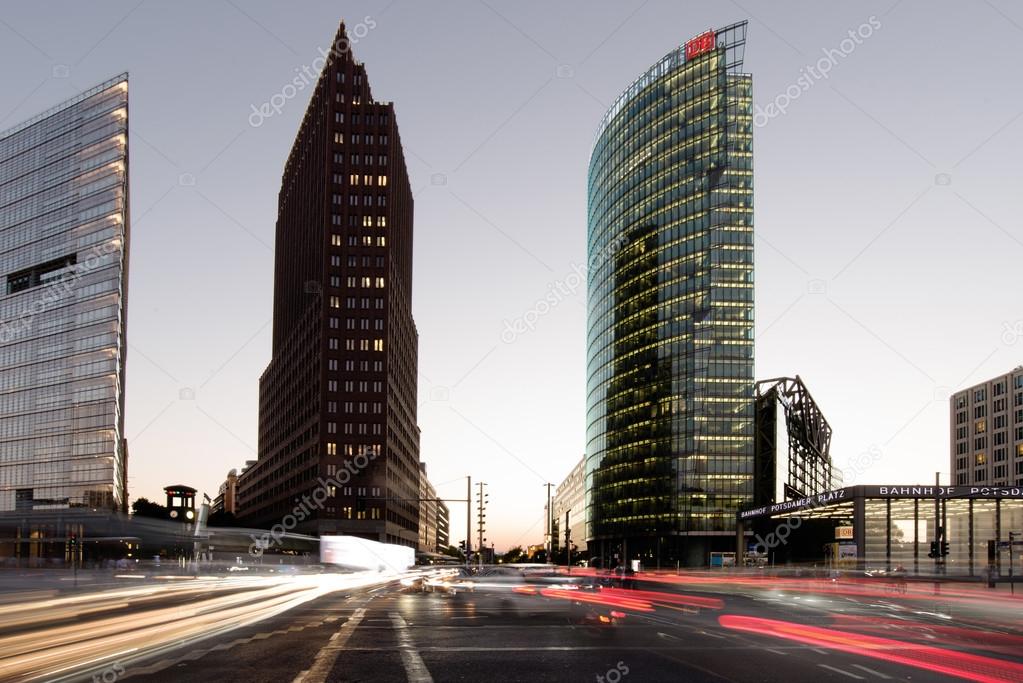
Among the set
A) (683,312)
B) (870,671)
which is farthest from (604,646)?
(683,312)

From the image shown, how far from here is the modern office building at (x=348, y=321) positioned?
152 metres

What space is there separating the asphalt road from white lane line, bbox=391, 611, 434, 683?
0.07 ft

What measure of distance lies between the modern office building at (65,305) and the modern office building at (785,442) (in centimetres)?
9763

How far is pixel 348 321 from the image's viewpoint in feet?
513

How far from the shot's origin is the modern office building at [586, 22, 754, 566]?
141 meters

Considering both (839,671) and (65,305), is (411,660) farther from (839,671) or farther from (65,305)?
(65,305)

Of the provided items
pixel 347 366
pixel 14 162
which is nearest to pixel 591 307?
pixel 347 366

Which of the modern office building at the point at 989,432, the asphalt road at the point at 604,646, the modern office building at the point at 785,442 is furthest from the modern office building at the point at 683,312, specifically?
the asphalt road at the point at 604,646

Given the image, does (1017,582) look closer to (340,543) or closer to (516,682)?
(340,543)

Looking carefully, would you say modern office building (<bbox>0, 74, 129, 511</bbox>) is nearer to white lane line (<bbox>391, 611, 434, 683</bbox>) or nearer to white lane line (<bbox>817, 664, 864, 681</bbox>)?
white lane line (<bbox>391, 611, 434, 683</bbox>)

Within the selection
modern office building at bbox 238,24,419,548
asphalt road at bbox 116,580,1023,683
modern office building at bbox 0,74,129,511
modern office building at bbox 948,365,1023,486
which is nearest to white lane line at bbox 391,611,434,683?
asphalt road at bbox 116,580,1023,683

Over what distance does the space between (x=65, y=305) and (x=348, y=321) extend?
4833 cm

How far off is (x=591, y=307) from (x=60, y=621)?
512ft

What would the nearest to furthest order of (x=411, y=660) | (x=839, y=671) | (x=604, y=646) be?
(x=839, y=671) < (x=411, y=660) < (x=604, y=646)
